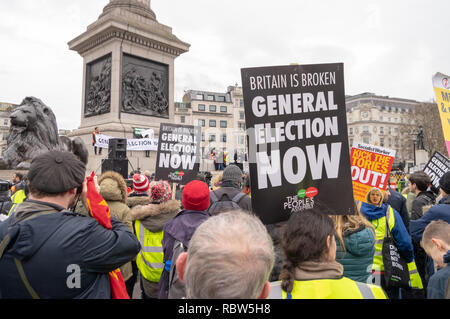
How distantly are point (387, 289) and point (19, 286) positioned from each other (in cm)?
→ 329

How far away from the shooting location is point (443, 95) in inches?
185

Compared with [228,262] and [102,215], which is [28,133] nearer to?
[102,215]

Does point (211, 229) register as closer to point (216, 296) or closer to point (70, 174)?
point (216, 296)

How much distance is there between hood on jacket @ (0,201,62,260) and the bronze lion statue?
5.17 meters

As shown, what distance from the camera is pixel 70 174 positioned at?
6.24 ft

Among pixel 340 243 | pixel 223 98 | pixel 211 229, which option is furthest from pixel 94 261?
pixel 223 98

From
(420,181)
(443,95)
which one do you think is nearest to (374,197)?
(420,181)

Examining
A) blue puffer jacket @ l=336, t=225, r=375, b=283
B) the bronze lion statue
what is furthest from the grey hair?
the bronze lion statue

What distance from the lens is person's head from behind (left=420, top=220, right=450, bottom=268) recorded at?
2.22m

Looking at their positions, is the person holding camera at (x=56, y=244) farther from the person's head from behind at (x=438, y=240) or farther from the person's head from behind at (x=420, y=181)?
the person's head from behind at (x=420, y=181)

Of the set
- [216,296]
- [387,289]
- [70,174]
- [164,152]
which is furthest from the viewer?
[164,152]

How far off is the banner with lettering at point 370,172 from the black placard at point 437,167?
207 cm

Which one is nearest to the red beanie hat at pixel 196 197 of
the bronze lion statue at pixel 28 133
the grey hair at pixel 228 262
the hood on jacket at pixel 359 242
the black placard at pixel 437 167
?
the hood on jacket at pixel 359 242
